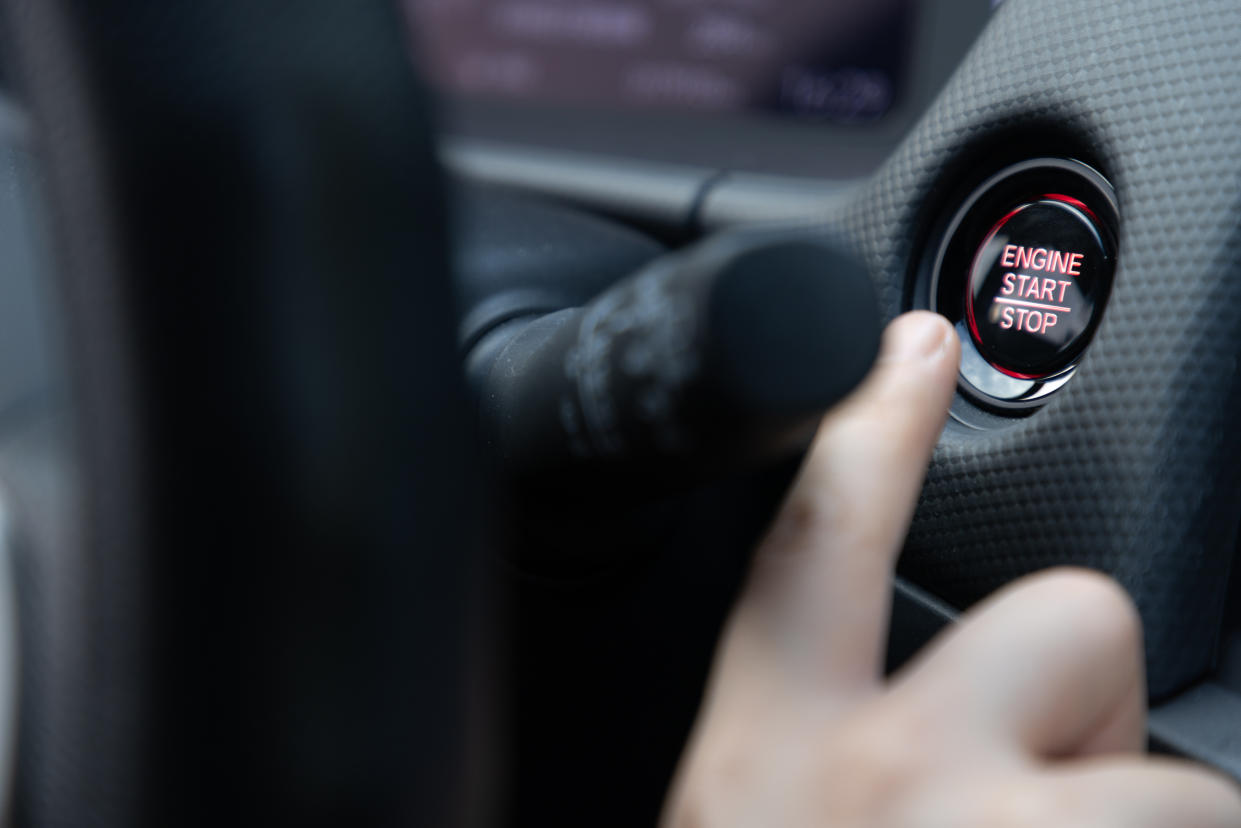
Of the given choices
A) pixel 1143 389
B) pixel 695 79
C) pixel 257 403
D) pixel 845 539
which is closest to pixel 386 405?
pixel 257 403

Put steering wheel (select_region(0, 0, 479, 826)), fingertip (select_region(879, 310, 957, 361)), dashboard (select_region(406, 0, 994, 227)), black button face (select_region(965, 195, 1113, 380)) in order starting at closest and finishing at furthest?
steering wheel (select_region(0, 0, 479, 826)) < fingertip (select_region(879, 310, 957, 361)) < black button face (select_region(965, 195, 1113, 380)) < dashboard (select_region(406, 0, 994, 227))

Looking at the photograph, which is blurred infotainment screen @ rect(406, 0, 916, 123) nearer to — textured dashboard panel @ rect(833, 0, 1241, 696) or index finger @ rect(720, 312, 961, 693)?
textured dashboard panel @ rect(833, 0, 1241, 696)

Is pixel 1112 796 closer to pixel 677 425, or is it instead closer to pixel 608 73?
pixel 677 425

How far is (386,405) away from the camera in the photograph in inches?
8.8

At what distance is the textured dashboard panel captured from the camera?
396mm

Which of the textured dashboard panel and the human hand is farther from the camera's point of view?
the textured dashboard panel

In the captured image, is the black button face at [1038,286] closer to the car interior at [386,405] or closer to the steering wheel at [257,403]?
the car interior at [386,405]

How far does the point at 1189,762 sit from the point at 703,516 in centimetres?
22

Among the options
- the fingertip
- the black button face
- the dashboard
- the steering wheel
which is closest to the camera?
the steering wheel

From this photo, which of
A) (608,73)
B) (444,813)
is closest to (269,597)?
(444,813)

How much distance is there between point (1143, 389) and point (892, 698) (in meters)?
0.18

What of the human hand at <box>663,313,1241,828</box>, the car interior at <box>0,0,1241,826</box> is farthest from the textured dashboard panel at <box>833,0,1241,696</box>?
the human hand at <box>663,313,1241,828</box>

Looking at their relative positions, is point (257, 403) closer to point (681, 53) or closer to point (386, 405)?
point (386, 405)

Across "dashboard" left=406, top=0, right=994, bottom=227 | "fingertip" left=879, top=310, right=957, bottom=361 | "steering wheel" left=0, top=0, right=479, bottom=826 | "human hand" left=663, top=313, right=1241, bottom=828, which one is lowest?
"dashboard" left=406, top=0, right=994, bottom=227
